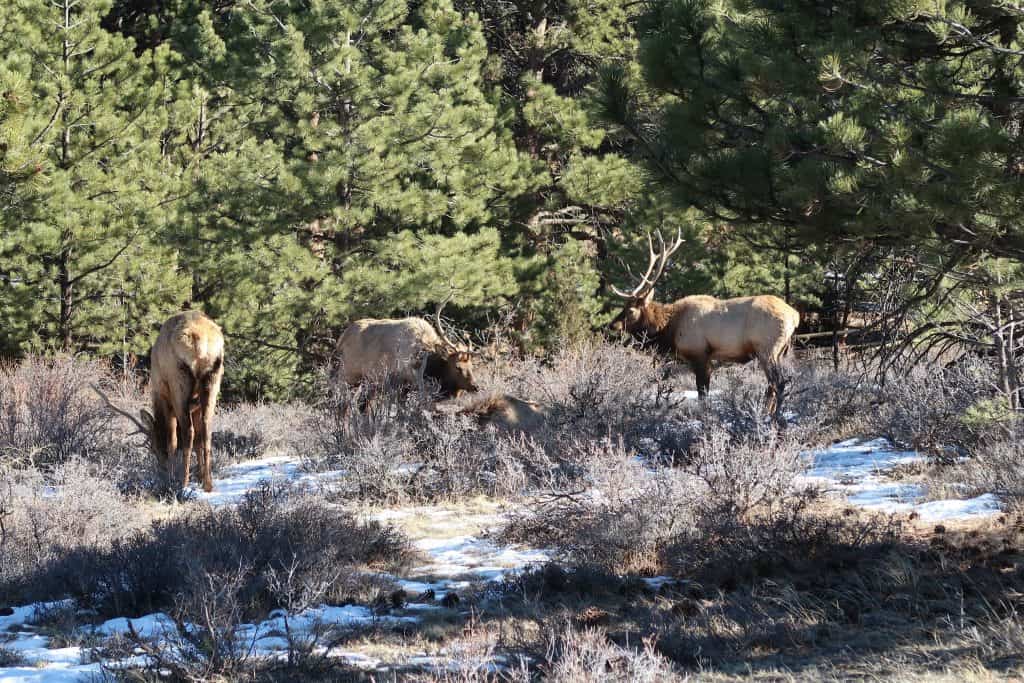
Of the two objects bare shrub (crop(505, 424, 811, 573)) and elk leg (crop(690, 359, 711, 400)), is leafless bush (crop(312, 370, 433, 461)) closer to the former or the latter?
bare shrub (crop(505, 424, 811, 573))

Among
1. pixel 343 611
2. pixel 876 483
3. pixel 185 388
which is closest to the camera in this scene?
pixel 343 611

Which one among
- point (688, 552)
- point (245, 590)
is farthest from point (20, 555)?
point (688, 552)

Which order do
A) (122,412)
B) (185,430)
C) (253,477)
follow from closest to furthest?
(122,412)
(185,430)
(253,477)

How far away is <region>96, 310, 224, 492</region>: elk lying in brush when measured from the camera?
925 cm

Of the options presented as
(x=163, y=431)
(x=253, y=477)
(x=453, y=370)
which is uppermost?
(x=453, y=370)

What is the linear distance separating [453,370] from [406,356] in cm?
53

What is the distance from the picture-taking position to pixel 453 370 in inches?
447

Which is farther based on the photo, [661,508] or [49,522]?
[49,522]

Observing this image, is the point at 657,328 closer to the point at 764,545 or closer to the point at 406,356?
the point at 406,356

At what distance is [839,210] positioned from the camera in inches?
216

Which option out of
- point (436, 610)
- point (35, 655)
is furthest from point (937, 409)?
point (35, 655)

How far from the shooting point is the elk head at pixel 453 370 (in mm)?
11328

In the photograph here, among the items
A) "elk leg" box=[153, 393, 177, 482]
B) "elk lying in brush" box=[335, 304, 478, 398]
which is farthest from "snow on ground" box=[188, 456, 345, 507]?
"elk lying in brush" box=[335, 304, 478, 398]

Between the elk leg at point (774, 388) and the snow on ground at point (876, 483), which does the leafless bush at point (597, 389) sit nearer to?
the elk leg at point (774, 388)
